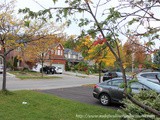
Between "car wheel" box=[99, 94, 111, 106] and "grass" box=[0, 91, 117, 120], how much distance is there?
6.58ft

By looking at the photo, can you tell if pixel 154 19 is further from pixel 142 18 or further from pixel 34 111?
pixel 34 111

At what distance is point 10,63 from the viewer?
49.3 meters

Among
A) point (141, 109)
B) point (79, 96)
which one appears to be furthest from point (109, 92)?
point (141, 109)

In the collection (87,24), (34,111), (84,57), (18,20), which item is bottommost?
(34,111)

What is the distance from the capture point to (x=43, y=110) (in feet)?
31.2

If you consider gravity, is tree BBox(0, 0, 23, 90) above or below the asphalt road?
above

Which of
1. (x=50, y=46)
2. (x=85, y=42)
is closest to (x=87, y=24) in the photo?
(x=85, y=42)

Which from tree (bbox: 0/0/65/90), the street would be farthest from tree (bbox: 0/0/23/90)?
the street

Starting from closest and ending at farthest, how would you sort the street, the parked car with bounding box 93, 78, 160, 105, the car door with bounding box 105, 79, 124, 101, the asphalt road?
the car door with bounding box 105, 79, 124, 101, the parked car with bounding box 93, 78, 160, 105, the asphalt road, the street

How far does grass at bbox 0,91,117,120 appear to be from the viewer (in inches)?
333

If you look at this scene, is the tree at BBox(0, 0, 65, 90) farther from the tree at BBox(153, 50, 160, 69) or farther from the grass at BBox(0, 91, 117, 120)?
the tree at BBox(153, 50, 160, 69)

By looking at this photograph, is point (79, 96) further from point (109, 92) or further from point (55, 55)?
point (55, 55)

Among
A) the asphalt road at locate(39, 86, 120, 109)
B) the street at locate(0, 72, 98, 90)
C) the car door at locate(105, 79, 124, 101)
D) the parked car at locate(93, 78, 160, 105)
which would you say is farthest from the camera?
the street at locate(0, 72, 98, 90)

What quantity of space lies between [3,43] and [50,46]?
20301 mm
